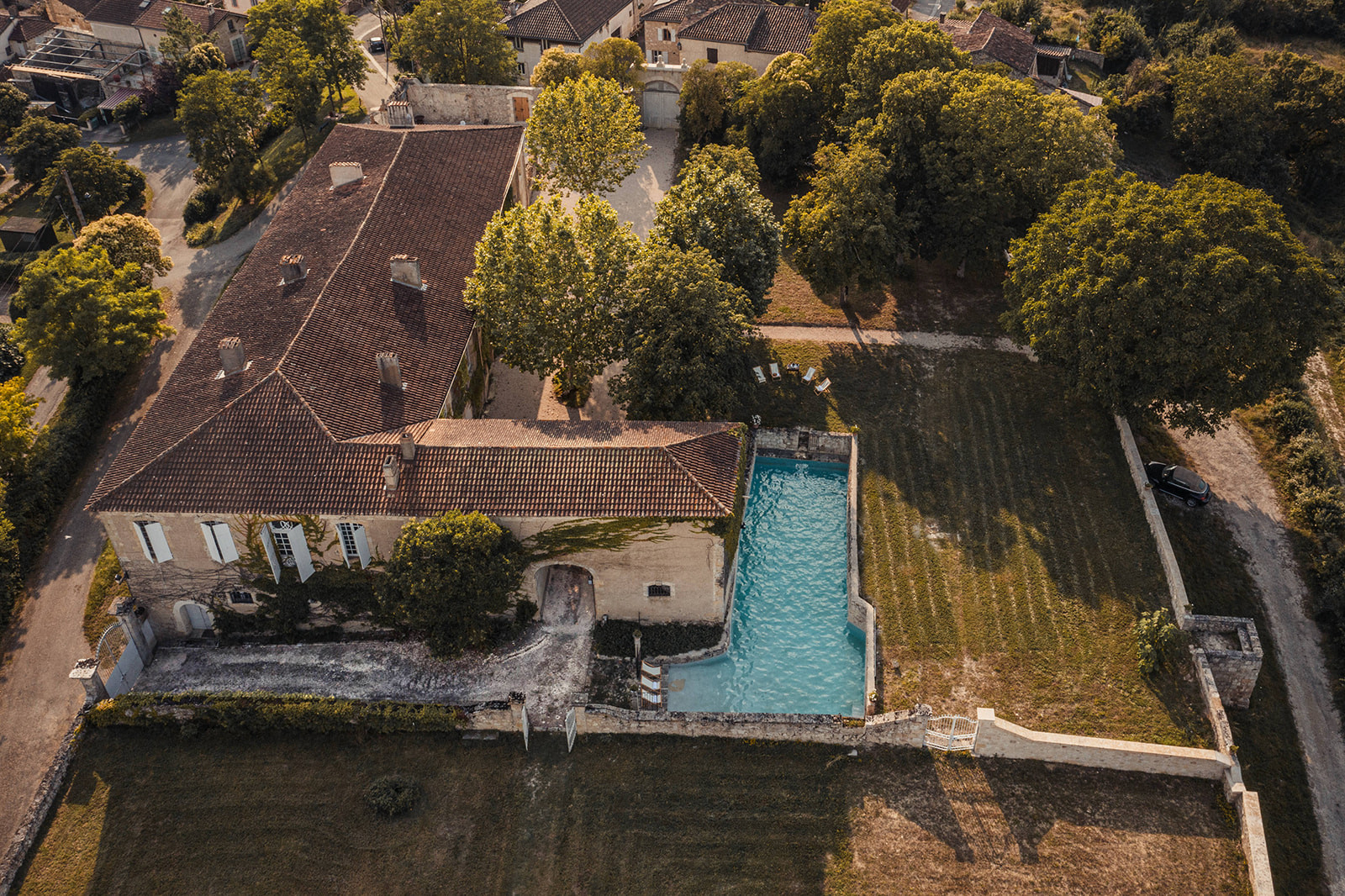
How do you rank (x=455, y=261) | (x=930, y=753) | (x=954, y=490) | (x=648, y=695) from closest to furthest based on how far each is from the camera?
(x=930, y=753)
(x=648, y=695)
(x=954, y=490)
(x=455, y=261)

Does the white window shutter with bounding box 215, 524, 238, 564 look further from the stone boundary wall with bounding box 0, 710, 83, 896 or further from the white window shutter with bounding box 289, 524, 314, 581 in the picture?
the stone boundary wall with bounding box 0, 710, 83, 896

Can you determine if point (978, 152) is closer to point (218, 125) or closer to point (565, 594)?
point (565, 594)

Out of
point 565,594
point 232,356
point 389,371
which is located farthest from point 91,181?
point 565,594

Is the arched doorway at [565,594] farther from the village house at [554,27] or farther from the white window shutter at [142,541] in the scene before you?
the village house at [554,27]

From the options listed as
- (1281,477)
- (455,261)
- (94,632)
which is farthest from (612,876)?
(1281,477)

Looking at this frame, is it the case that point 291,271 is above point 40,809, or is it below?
above

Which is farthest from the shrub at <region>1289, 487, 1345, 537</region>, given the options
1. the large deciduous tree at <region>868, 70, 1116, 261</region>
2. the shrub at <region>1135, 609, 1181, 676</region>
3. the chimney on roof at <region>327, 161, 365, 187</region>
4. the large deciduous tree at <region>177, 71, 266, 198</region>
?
the large deciduous tree at <region>177, 71, 266, 198</region>

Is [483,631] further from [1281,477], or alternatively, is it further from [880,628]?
[1281,477]

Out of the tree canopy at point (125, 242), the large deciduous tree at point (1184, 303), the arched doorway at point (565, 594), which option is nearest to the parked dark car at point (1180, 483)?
the large deciduous tree at point (1184, 303)
